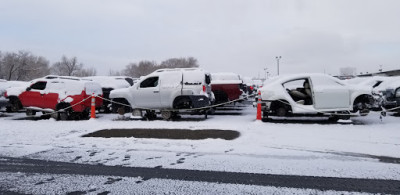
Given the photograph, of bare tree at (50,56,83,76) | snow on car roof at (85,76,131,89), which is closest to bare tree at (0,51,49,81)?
bare tree at (50,56,83,76)

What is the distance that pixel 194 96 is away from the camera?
1192 cm

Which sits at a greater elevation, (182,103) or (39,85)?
(39,85)

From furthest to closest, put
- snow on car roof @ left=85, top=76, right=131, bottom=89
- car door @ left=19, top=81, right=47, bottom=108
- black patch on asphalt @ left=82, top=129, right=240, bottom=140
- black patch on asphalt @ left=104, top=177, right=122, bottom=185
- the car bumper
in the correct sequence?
snow on car roof @ left=85, top=76, right=131, bottom=89 → car door @ left=19, top=81, right=47, bottom=108 → the car bumper → black patch on asphalt @ left=82, top=129, right=240, bottom=140 → black patch on asphalt @ left=104, top=177, right=122, bottom=185

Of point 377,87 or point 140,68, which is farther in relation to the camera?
point 140,68

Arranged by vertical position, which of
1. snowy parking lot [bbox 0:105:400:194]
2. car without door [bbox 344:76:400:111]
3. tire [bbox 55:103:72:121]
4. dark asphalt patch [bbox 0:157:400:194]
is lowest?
dark asphalt patch [bbox 0:157:400:194]

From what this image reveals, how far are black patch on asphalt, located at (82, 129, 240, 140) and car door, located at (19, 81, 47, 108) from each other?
589 centimetres

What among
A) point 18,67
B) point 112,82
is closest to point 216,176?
point 112,82

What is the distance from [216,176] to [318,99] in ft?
24.1

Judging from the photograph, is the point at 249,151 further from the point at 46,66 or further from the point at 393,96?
the point at 46,66

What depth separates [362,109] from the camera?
10.6 metres

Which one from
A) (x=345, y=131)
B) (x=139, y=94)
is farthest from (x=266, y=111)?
(x=139, y=94)

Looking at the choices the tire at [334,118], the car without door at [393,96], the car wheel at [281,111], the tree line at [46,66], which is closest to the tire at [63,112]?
the car wheel at [281,111]

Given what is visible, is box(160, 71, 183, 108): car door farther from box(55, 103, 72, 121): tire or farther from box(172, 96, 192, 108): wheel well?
box(55, 103, 72, 121): tire

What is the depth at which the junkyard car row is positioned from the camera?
1066cm
